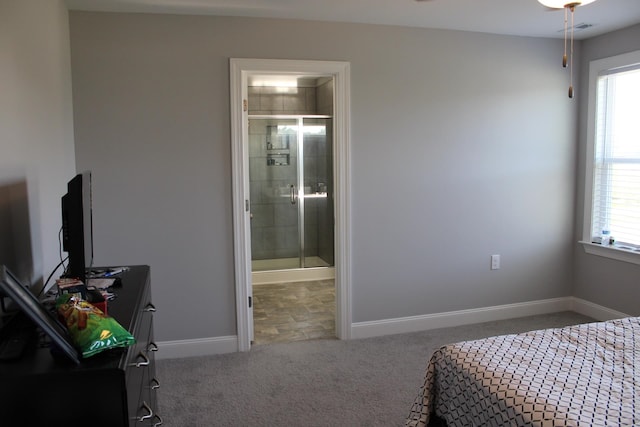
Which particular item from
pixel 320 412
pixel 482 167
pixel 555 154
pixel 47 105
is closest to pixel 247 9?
pixel 47 105

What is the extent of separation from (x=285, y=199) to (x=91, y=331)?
4.88 meters

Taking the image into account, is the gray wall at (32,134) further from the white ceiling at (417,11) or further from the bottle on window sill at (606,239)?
the bottle on window sill at (606,239)

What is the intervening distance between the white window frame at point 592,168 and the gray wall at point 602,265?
0.04 m

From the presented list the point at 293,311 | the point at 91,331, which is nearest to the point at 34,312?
the point at 91,331

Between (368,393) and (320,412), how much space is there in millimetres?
362

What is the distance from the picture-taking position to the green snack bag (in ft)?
4.30

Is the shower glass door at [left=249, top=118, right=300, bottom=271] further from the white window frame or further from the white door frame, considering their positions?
the white window frame

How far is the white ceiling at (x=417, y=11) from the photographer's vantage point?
3.23m

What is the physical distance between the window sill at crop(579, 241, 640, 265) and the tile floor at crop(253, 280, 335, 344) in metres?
2.31

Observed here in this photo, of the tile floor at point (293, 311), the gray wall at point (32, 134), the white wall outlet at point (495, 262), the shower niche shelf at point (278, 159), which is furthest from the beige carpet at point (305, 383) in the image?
the shower niche shelf at point (278, 159)

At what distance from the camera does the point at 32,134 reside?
2.32 meters

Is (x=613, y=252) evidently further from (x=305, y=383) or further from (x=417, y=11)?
(x=305, y=383)

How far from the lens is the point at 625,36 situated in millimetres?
3965

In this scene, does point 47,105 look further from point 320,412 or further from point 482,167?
point 482,167
